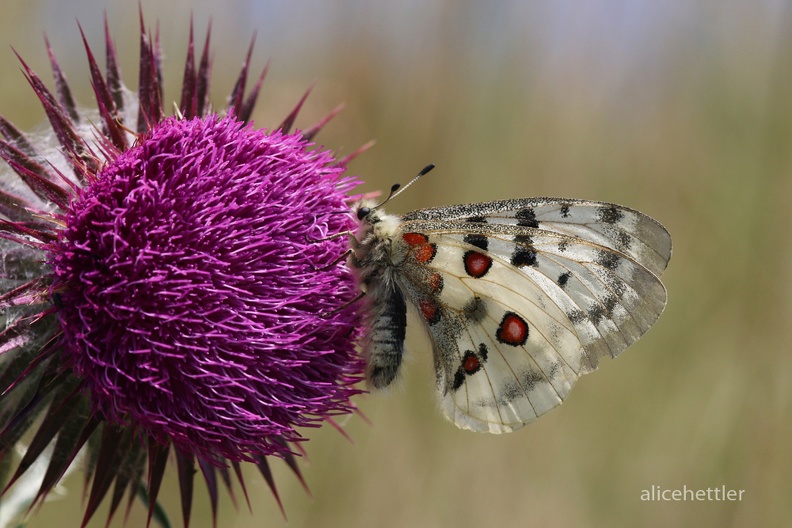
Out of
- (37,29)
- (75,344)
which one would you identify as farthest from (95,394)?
(37,29)

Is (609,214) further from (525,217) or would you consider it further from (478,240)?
(478,240)

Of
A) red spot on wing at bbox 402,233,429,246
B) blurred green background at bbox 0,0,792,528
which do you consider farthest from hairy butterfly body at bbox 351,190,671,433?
blurred green background at bbox 0,0,792,528

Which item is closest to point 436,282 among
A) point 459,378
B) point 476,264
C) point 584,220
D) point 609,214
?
point 476,264

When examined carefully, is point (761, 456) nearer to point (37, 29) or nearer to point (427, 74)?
point (427, 74)

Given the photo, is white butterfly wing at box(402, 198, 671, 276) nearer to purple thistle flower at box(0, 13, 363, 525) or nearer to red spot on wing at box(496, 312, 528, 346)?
red spot on wing at box(496, 312, 528, 346)

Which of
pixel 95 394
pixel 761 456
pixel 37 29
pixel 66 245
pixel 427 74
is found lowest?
pixel 95 394

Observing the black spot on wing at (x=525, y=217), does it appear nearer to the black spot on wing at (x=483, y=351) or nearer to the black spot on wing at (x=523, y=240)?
the black spot on wing at (x=523, y=240)
